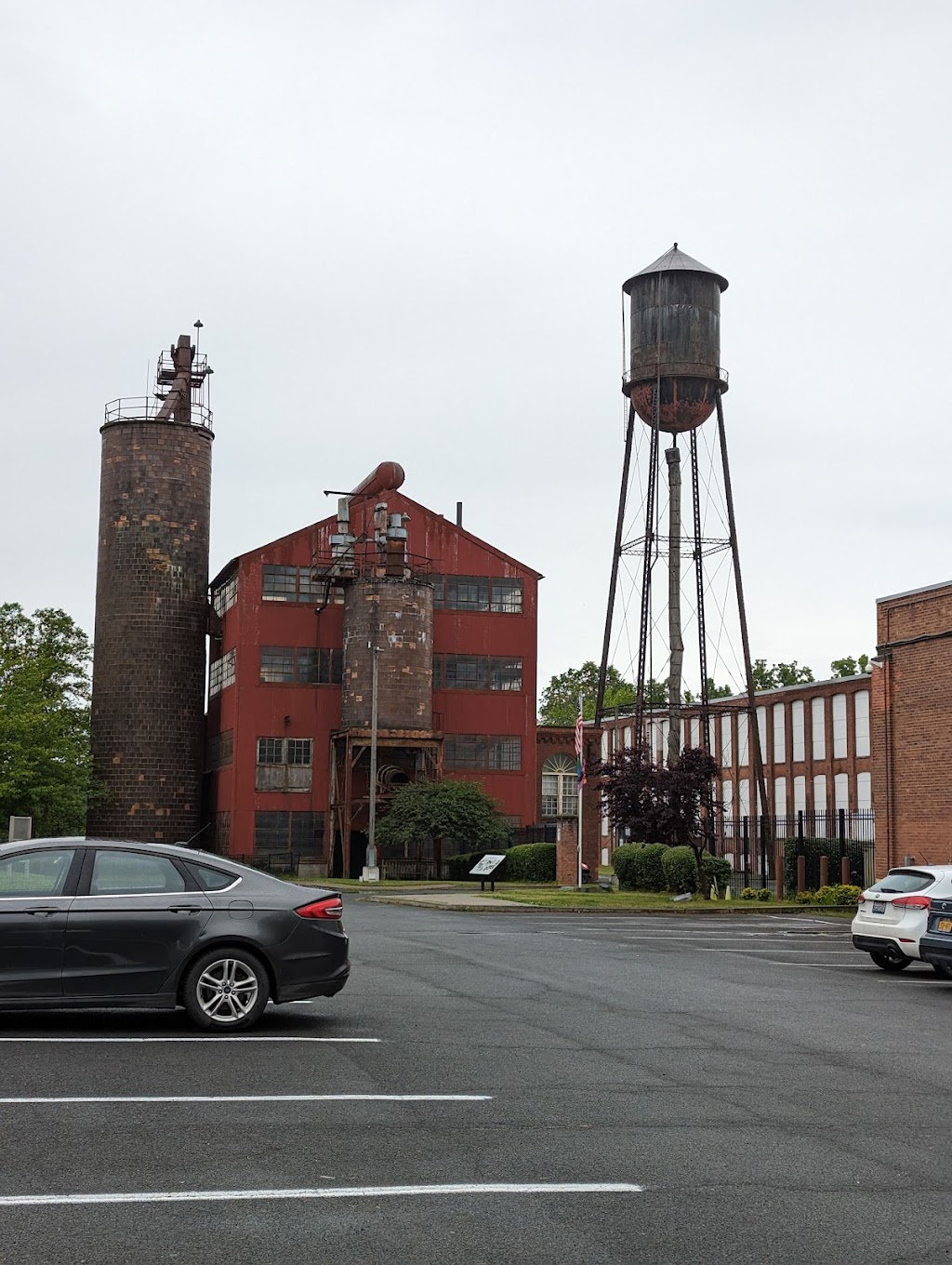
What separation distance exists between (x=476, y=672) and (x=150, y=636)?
1322 cm

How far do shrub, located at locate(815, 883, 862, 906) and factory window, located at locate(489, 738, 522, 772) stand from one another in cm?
2471

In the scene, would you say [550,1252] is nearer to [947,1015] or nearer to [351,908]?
[947,1015]

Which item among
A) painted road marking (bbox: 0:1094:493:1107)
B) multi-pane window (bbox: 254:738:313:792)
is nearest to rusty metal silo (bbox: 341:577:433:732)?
multi-pane window (bbox: 254:738:313:792)

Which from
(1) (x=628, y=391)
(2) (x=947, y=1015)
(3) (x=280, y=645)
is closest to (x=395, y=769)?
(3) (x=280, y=645)

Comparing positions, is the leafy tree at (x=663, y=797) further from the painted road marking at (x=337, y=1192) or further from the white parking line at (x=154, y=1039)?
the painted road marking at (x=337, y=1192)

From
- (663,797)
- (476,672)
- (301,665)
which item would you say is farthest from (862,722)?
(663,797)

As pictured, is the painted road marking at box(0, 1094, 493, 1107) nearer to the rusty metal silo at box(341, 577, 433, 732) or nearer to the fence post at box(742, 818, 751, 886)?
the fence post at box(742, 818, 751, 886)

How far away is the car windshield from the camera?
18812 millimetres

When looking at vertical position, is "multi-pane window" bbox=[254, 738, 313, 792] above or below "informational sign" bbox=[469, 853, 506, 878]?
above

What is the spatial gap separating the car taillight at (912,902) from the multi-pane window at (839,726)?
4879 centimetres

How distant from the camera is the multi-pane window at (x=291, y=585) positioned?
193 ft

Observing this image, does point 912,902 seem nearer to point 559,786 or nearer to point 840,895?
point 840,895

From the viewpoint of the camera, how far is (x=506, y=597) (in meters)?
Answer: 62.1

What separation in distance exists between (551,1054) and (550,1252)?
17.7 ft
